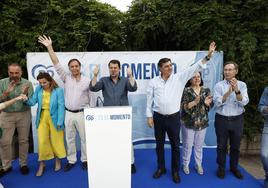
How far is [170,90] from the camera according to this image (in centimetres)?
363

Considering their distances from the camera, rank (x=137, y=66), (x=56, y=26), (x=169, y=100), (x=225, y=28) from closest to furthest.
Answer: (x=169, y=100), (x=137, y=66), (x=225, y=28), (x=56, y=26)

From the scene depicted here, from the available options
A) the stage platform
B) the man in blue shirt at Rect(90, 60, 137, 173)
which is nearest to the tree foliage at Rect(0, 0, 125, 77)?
the man in blue shirt at Rect(90, 60, 137, 173)

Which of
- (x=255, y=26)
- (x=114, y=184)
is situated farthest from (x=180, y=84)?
(x=255, y=26)

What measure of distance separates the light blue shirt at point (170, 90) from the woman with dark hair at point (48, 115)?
133 centimetres

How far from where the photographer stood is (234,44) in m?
A: 4.93

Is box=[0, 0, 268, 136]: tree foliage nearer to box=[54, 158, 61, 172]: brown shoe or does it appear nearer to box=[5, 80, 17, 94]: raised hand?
box=[5, 80, 17, 94]: raised hand

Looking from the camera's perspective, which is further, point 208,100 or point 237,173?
point 237,173

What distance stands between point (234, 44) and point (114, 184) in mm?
3291

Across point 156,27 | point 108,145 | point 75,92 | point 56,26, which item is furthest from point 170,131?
point 56,26

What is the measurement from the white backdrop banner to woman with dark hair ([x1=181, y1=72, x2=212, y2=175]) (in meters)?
0.97

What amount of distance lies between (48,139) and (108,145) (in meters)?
1.24

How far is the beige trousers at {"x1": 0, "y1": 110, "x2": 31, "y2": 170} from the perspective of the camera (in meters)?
3.93

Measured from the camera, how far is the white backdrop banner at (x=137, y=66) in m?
4.67

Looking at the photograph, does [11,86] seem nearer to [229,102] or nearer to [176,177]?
[176,177]
